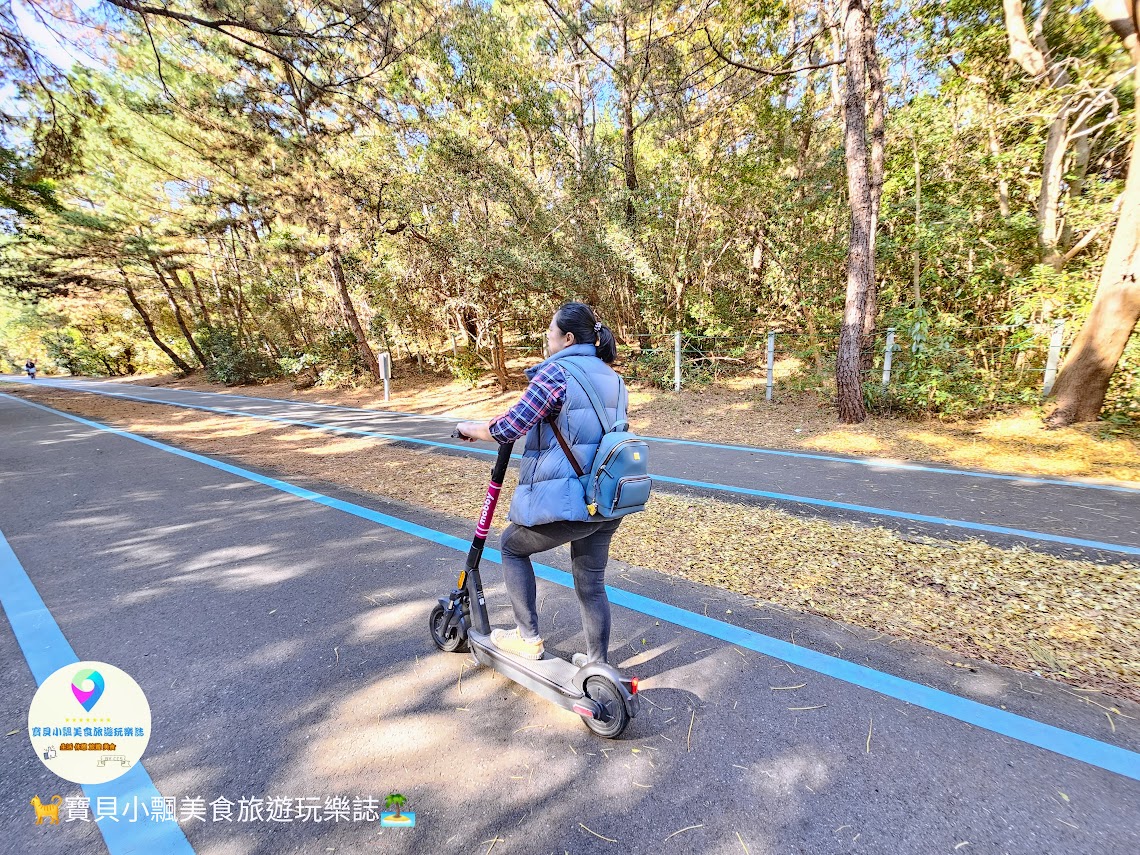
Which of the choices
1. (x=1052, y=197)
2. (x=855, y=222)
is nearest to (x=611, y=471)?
(x=855, y=222)

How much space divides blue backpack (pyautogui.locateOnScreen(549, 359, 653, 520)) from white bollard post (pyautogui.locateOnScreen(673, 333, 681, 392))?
971 cm

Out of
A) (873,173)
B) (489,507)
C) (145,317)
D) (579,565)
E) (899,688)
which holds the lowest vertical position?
(899,688)

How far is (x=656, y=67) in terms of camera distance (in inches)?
445

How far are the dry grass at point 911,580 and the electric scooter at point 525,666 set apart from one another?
139 centimetres

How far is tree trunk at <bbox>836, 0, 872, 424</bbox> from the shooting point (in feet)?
23.9

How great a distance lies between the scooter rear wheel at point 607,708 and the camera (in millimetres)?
1916

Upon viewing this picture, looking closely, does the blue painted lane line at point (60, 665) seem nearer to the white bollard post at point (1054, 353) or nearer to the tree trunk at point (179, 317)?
the white bollard post at point (1054, 353)

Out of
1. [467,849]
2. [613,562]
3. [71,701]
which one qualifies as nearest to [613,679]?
[467,849]

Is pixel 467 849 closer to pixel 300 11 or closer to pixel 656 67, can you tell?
pixel 300 11

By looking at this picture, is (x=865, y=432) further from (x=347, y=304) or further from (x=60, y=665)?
(x=347, y=304)

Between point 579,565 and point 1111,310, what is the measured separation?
26.8 ft

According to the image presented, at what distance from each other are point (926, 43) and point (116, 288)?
32.8 meters

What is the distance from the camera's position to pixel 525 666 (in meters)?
2.22

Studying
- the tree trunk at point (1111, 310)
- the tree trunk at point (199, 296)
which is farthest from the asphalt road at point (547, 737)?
the tree trunk at point (199, 296)
